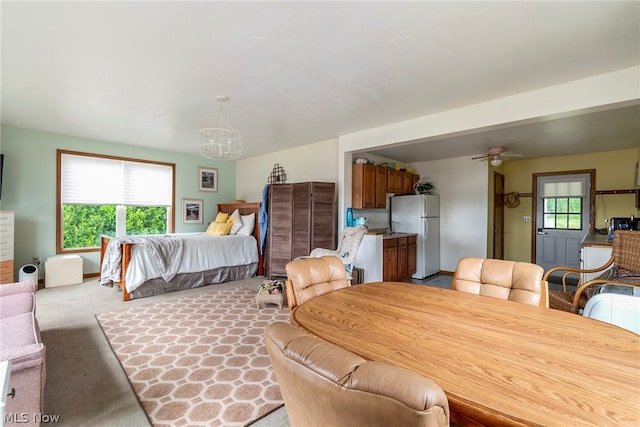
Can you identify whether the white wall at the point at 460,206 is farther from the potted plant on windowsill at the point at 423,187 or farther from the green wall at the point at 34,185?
the green wall at the point at 34,185

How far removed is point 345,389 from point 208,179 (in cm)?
672

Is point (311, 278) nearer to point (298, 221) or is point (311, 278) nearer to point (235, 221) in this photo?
point (298, 221)

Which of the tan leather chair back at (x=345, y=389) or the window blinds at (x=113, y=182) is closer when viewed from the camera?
the tan leather chair back at (x=345, y=389)

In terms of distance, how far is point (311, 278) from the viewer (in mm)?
1846

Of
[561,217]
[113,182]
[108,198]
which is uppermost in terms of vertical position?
[113,182]

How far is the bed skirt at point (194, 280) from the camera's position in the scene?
13.2ft

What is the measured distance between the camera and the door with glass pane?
5519mm

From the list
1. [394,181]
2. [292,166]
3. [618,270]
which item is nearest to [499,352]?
[618,270]

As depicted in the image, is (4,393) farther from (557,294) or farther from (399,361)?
(557,294)

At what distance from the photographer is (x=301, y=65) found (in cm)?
243

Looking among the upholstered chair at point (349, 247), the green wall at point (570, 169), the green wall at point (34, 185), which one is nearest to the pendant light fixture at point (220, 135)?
the upholstered chair at point (349, 247)

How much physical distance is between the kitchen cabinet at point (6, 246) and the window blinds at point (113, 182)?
0.93m

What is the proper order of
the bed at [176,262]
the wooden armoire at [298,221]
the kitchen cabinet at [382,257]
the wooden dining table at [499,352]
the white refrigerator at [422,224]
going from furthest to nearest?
the white refrigerator at [422,224] → the wooden armoire at [298,221] → the kitchen cabinet at [382,257] → the bed at [176,262] → the wooden dining table at [499,352]

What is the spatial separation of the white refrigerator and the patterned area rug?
9.78ft
